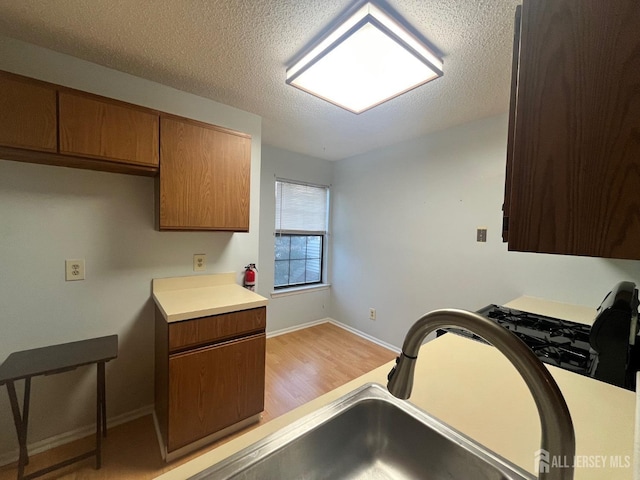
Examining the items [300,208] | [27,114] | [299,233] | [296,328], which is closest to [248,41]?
[27,114]

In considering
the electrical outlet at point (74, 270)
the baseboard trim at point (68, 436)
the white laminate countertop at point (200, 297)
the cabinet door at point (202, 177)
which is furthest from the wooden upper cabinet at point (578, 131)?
the baseboard trim at point (68, 436)

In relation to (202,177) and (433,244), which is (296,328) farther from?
(202,177)

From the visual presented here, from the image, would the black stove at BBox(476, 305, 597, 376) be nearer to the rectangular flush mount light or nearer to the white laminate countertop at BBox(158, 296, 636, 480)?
the white laminate countertop at BBox(158, 296, 636, 480)

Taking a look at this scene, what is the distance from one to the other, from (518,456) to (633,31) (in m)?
0.83

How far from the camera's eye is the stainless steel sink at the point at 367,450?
57 centimetres

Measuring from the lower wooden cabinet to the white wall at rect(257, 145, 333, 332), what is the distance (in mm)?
1407

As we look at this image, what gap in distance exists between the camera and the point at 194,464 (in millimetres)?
560

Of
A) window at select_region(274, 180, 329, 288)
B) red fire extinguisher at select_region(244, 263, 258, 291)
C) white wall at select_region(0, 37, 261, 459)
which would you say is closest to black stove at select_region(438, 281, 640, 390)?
red fire extinguisher at select_region(244, 263, 258, 291)

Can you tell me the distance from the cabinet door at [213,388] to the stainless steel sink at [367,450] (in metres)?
1.06

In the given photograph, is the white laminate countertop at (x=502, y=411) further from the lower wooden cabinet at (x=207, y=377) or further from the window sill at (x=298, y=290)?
the window sill at (x=298, y=290)

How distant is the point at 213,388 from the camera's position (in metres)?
1.54

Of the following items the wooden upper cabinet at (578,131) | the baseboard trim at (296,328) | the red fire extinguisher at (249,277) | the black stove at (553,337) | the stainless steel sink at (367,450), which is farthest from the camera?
the baseboard trim at (296,328)

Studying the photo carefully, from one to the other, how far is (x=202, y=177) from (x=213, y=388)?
1.37 meters

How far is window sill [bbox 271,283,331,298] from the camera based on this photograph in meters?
3.21
